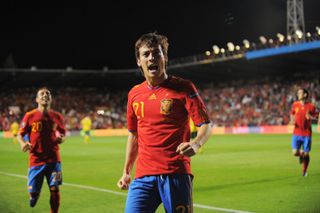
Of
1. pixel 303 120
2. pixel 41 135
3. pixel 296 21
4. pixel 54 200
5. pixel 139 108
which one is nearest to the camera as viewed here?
pixel 139 108

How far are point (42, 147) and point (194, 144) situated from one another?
414 centimetres

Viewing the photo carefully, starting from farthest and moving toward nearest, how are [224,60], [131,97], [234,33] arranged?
[234,33]
[224,60]
[131,97]

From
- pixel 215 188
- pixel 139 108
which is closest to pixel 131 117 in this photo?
pixel 139 108

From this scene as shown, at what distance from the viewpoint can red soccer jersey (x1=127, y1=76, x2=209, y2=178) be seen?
13.1ft

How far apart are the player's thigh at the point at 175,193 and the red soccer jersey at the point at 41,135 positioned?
148 inches

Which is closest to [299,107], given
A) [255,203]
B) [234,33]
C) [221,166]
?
[221,166]

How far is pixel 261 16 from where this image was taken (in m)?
45.6

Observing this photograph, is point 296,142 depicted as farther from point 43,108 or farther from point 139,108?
point 139,108

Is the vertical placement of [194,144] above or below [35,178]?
above

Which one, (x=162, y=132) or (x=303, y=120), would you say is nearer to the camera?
(x=162, y=132)

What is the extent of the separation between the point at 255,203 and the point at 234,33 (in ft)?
143

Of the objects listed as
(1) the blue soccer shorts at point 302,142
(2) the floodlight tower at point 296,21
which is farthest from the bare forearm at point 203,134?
(2) the floodlight tower at point 296,21

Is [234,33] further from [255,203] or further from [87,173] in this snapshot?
[255,203]

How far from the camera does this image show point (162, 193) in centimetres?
396
